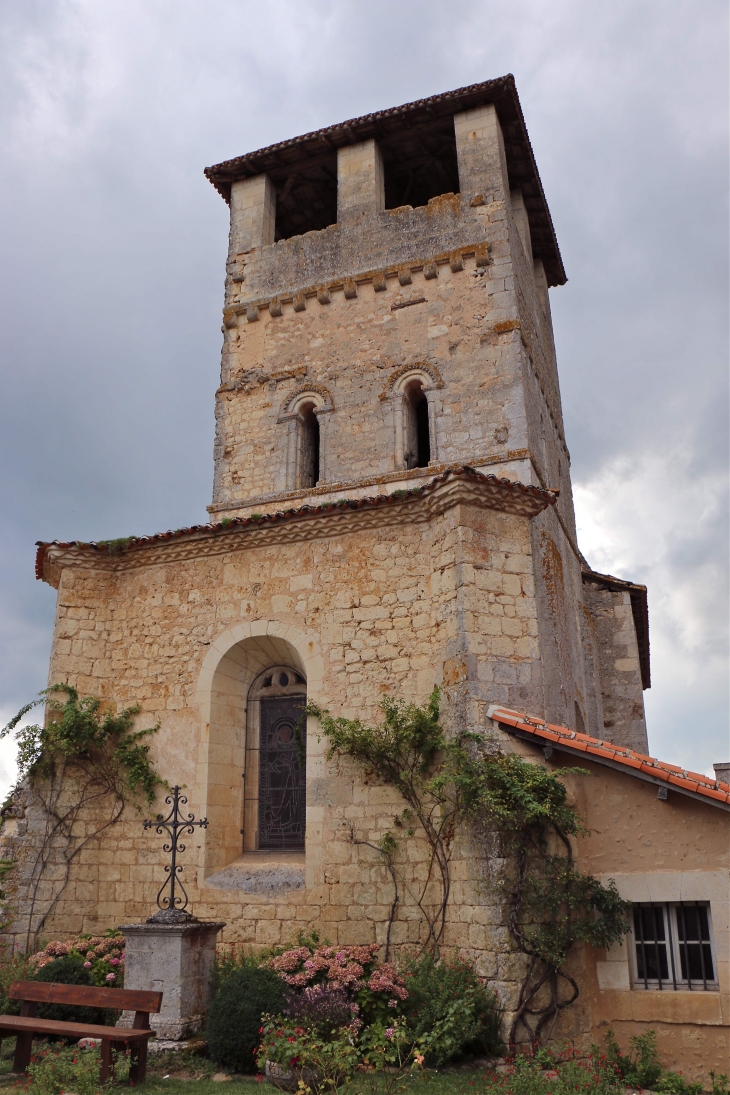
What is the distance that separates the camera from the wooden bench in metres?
6.76

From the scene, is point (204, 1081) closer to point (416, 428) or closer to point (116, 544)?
point (116, 544)

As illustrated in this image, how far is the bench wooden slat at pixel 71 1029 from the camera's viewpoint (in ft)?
22.1

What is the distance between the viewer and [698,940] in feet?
26.1

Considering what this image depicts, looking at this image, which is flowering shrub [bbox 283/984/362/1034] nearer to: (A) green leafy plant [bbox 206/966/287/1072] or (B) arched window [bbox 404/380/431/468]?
(A) green leafy plant [bbox 206/966/287/1072]

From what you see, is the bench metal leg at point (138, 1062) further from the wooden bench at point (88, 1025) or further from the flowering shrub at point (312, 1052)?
the flowering shrub at point (312, 1052)

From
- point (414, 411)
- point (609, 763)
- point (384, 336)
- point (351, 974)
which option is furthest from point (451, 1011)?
point (384, 336)

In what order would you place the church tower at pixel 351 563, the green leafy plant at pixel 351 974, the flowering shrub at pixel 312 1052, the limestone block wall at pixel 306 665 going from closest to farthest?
the flowering shrub at pixel 312 1052, the green leafy plant at pixel 351 974, the limestone block wall at pixel 306 665, the church tower at pixel 351 563

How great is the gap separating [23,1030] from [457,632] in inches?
217

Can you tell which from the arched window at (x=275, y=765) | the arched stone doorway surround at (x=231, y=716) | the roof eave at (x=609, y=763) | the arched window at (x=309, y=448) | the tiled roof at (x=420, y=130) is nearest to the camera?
the roof eave at (x=609, y=763)

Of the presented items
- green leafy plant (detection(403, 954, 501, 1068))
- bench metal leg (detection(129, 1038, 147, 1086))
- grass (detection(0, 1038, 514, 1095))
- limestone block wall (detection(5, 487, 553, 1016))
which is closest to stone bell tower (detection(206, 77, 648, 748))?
limestone block wall (detection(5, 487, 553, 1016))

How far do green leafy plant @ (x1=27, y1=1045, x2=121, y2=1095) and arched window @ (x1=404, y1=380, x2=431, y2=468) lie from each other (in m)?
9.35

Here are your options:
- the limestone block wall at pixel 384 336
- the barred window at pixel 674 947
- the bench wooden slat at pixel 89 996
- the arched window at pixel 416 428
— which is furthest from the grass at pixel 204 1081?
→ the arched window at pixel 416 428

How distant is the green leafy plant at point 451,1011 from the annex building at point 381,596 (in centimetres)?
23

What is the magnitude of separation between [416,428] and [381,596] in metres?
5.04
